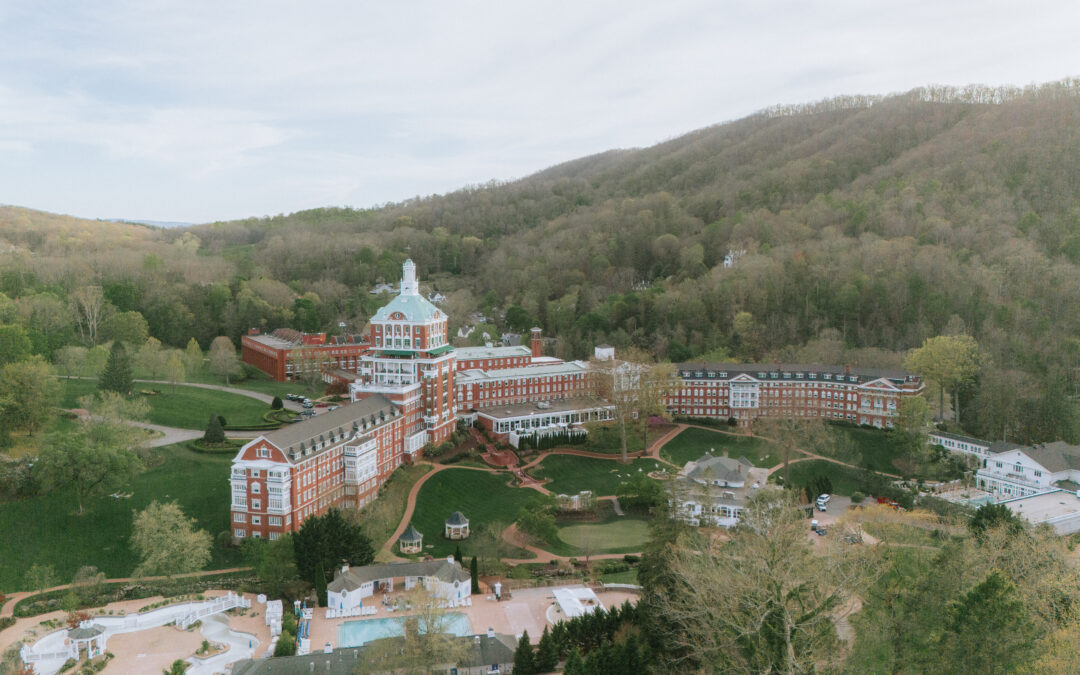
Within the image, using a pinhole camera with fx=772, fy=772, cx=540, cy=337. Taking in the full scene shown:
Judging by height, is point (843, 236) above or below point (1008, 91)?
below

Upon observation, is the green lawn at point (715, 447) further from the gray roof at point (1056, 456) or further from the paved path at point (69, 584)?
the paved path at point (69, 584)

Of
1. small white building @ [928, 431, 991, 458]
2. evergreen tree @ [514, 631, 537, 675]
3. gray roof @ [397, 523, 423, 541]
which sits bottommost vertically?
evergreen tree @ [514, 631, 537, 675]

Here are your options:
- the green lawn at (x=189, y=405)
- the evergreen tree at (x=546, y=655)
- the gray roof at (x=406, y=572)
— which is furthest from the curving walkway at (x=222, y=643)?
the green lawn at (x=189, y=405)

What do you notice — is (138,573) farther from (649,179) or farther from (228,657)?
(649,179)

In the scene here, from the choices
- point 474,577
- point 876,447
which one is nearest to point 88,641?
point 474,577

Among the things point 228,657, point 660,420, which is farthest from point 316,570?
point 660,420

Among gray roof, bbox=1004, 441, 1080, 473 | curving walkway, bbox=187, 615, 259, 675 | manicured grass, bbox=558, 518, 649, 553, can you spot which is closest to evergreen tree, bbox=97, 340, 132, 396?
curving walkway, bbox=187, 615, 259, 675

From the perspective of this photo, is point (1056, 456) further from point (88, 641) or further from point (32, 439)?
point (32, 439)

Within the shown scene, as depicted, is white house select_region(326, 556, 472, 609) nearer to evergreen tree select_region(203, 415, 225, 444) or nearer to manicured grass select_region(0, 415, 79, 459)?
evergreen tree select_region(203, 415, 225, 444)
